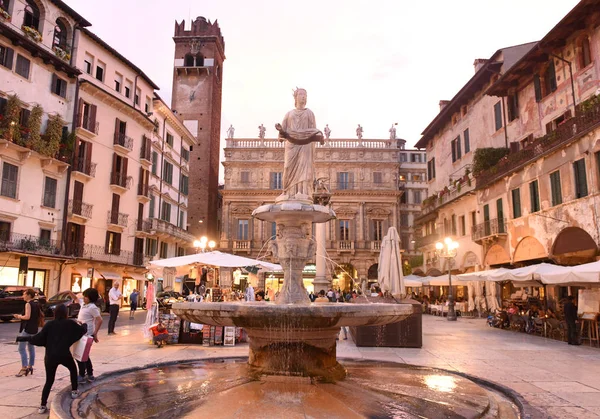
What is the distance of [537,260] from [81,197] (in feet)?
85.7

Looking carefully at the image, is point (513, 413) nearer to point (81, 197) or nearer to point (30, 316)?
point (30, 316)

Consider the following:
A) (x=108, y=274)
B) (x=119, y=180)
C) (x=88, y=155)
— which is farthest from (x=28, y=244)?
(x=119, y=180)

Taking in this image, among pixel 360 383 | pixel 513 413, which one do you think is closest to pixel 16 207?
pixel 360 383

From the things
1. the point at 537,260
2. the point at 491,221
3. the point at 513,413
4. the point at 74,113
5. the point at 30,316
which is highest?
the point at 74,113

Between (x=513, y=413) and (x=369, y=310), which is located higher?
(x=369, y=310)

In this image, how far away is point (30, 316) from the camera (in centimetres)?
802

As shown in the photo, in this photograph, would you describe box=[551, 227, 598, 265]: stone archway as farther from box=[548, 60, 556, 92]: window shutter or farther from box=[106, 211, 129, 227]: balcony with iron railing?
box=[106, 211, 129, 227]: balcony with iron railing

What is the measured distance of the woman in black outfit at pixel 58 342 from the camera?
5844 millimetres

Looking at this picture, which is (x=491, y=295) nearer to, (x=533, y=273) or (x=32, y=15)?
(x=533, y=273)

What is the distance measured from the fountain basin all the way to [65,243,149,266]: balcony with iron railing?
78.7 ft

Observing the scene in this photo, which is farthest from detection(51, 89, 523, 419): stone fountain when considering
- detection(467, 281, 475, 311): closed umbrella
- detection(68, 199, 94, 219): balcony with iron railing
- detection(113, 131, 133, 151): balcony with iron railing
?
detection(113, 131, 133, 151): balcony with iron railing

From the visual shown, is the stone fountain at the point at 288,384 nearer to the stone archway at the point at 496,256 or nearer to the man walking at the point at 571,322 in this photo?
the man walking at the point at 571,322

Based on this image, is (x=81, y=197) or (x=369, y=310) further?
(x=81, y=197)

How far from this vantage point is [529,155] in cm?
2209
